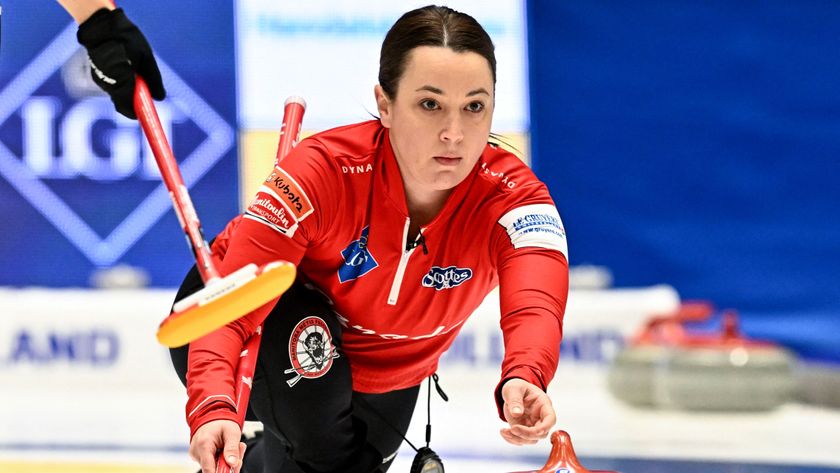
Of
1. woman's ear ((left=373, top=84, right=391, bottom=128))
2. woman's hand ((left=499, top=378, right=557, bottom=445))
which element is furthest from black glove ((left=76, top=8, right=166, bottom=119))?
woman's hand ((left=499, top=378, right=557, bottom=445))

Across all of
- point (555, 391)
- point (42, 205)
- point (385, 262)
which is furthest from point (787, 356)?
point (42, 205)

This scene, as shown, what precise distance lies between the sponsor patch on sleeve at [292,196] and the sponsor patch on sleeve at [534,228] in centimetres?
42

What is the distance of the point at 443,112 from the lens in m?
2.24

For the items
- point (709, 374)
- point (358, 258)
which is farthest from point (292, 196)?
point (709, 374)

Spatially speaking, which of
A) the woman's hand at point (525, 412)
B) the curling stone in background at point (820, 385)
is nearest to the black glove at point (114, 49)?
the woman's hand at point (525, 412)

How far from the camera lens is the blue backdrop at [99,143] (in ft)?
18.3

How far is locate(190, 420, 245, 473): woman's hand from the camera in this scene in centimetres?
193

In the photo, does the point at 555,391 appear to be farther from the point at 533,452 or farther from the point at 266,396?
the point at 266,396

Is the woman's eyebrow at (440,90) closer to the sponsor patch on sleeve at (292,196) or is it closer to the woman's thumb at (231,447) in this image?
the sponsor patch on sleeve at (292,196)

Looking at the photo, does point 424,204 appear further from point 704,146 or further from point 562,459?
point 704,146

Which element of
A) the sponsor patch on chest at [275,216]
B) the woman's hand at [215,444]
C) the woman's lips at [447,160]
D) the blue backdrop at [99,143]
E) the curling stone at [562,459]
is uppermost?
the blue backdrop at [99,143]

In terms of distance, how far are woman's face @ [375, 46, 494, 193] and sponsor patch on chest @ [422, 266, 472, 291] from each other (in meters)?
0.23

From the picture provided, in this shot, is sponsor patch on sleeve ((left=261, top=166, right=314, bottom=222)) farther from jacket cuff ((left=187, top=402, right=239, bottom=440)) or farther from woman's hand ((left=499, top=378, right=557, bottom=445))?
woman's hand ((left=499, top=378, right=557, bottom=445))

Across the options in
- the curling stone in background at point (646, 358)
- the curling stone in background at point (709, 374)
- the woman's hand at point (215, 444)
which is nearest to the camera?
the woman's hand at point (215, 444)
